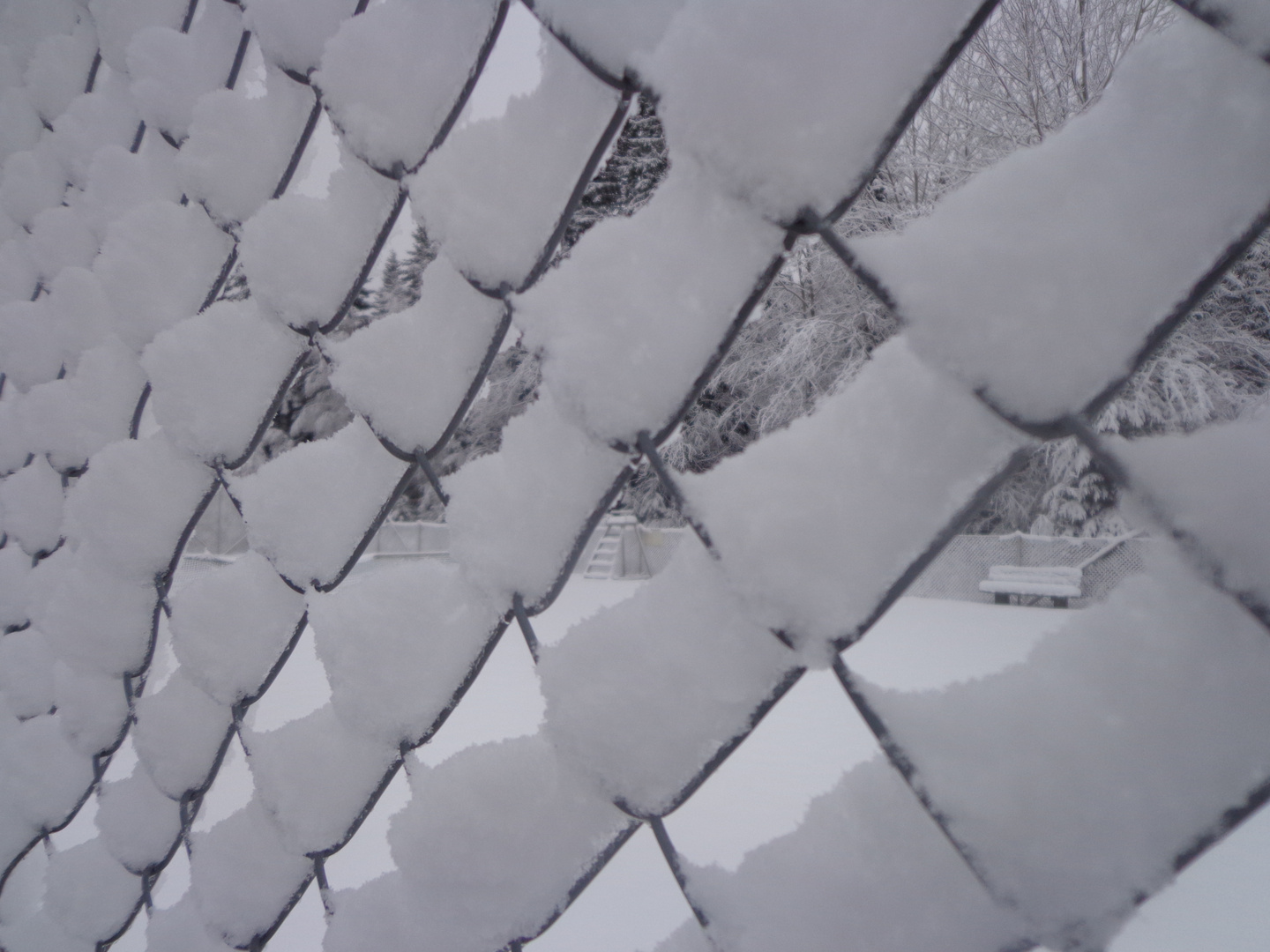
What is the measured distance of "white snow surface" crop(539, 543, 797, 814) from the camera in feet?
1.09

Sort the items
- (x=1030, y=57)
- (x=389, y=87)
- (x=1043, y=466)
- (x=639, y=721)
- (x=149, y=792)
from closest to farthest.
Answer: (x=639, y=721), (x=389, y=87), (x=149, y=792), (x=1030, y=57), (x=1043, y=466)

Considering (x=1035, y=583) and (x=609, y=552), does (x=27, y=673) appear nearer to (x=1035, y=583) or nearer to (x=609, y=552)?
(x=1035, y=583)

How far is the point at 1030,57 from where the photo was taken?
5207mm

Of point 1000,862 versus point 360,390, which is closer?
point 1000,862

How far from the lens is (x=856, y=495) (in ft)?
0.99

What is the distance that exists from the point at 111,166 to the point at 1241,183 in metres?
0.97

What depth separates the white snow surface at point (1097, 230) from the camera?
0.24m

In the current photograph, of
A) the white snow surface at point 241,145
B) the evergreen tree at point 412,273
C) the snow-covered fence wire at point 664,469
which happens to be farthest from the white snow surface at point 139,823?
the evergreen tree at point 412,273

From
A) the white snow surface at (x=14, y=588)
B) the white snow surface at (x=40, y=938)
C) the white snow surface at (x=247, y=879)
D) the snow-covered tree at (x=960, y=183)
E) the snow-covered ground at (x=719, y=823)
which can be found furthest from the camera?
the snow-covered tree at (x=960, y=183)

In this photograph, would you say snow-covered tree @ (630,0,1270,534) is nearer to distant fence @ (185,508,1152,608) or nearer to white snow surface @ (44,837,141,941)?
distant fence @ (185,508,1152,608)

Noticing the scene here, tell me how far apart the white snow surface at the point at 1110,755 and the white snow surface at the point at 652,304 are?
0.68ft

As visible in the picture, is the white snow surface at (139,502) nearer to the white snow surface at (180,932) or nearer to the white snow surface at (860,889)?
the white snow surface at (180,932)

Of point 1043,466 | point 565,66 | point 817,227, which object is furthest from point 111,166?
point 1043,466

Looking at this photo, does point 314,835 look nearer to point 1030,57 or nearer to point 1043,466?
point 1030,57
